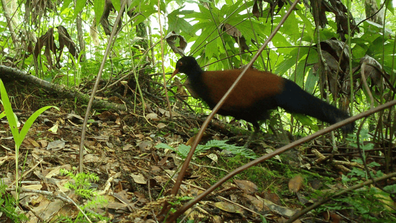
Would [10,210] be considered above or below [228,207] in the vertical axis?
above

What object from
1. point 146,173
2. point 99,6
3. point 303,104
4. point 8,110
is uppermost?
point 99,6

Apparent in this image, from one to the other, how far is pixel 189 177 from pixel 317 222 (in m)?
0.69

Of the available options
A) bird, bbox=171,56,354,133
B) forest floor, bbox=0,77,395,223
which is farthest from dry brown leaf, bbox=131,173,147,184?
bird, bbox=171,56,354,133

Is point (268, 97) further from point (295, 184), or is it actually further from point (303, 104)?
point (295, 184)

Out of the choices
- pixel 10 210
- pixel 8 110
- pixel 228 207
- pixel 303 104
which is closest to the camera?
pixel 10 210

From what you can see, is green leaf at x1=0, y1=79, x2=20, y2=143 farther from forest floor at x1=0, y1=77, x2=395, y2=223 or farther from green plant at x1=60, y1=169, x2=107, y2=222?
green plant at x1=60, y1=169, x2=107, y2=222

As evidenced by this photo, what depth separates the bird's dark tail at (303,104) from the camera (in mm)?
2254

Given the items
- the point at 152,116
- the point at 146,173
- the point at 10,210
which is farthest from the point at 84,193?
the point at 152,116

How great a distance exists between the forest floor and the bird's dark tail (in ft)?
0.91

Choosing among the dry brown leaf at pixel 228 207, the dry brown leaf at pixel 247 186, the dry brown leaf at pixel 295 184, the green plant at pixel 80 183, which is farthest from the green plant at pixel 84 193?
the dry brown leaf at pixel 295 184

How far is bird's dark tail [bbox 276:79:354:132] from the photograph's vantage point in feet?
7.39

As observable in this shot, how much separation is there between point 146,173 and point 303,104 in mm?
1370

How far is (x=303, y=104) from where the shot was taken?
7.57ft

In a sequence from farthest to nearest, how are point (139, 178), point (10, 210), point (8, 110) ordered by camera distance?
point (139, 178) < point (8, 110) < point (10, 210)
